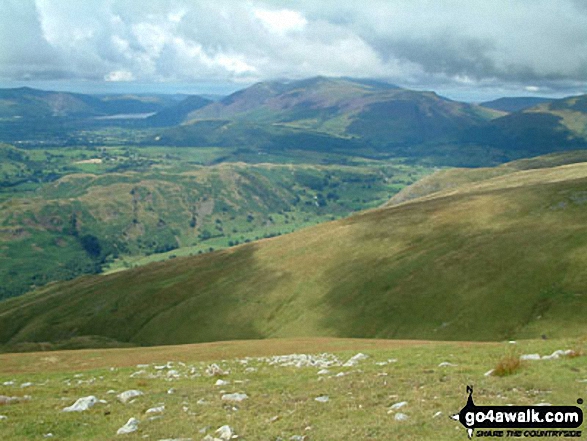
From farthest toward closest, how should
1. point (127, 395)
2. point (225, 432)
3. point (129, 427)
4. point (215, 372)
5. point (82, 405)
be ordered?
point (215, 372), point (127, 395), point (82, 405), point (129, 427), point (225, 432)

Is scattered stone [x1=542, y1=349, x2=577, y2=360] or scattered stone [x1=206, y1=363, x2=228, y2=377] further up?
scattered stone [x1=542, y1=349, x2=577, y2=360]

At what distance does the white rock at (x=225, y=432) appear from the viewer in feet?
66.1

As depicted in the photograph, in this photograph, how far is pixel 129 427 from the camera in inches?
888

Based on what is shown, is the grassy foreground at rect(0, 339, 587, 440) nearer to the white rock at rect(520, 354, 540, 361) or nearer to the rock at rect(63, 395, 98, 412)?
the rock at rect(63, 395, 98, 412)

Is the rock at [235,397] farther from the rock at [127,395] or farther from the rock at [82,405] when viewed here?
the rock at [82,405]

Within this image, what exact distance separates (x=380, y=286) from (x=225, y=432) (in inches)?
3884

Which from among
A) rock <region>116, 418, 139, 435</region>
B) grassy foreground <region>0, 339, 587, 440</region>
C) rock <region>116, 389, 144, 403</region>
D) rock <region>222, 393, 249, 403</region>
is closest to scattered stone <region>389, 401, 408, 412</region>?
grassy foreground <region>0, 339, 587, 440</region>

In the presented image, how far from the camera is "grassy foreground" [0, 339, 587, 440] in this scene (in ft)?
68.2

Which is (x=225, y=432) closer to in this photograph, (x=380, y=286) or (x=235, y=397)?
(x=235, y=397)

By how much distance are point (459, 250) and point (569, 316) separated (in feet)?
133

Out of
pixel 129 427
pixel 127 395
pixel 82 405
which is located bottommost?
pixel 127 395

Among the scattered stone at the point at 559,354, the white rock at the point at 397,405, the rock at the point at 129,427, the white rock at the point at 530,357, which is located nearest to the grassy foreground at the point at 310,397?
the white rock at the point at 397,405

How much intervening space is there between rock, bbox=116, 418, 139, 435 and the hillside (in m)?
69.5

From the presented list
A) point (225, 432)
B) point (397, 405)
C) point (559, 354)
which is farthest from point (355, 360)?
point (225, 432)
